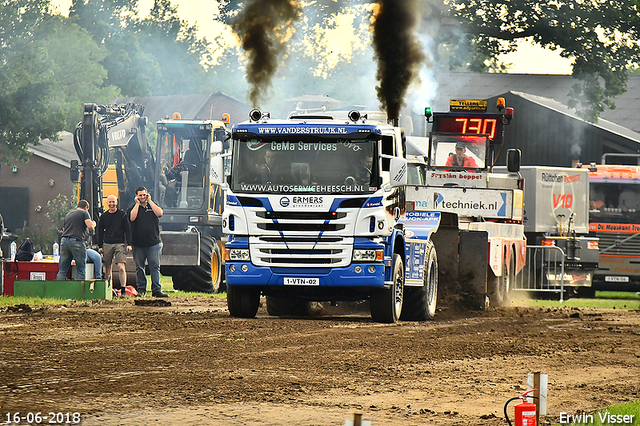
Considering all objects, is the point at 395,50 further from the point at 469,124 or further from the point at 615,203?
the point at 615,203

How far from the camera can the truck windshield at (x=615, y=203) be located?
96.8 feet

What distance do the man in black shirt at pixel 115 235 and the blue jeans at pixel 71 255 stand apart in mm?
870

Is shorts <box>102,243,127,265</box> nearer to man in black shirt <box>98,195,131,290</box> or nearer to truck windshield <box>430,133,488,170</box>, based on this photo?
man in black shirt <box>98,195,131,290</box>

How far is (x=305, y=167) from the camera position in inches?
601

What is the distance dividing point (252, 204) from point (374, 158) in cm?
183

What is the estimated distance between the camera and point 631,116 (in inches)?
2106

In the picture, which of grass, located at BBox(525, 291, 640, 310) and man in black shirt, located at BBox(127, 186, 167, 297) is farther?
grass, located at BBox(525, 291, 640, 310)

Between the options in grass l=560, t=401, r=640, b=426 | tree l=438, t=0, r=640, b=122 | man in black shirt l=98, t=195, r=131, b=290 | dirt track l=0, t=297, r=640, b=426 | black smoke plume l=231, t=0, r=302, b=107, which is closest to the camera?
grass l=560, t=401, r=640, b=426

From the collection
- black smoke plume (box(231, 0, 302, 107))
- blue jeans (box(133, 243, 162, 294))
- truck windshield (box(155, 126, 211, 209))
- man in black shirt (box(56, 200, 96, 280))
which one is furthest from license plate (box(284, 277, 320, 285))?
black smoke plume (box(231, 0, 302, 107))

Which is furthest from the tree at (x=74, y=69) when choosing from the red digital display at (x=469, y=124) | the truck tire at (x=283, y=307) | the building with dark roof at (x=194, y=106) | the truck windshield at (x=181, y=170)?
the truck tire at (x=283, y=307)

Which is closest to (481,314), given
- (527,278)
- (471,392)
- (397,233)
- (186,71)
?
(397,233)

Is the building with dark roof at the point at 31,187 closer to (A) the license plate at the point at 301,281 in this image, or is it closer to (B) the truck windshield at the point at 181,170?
(B) the truck windshield at the point at 181,170

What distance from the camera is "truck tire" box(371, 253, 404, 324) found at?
1573cm

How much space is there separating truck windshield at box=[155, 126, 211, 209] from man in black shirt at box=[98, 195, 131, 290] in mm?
3566
